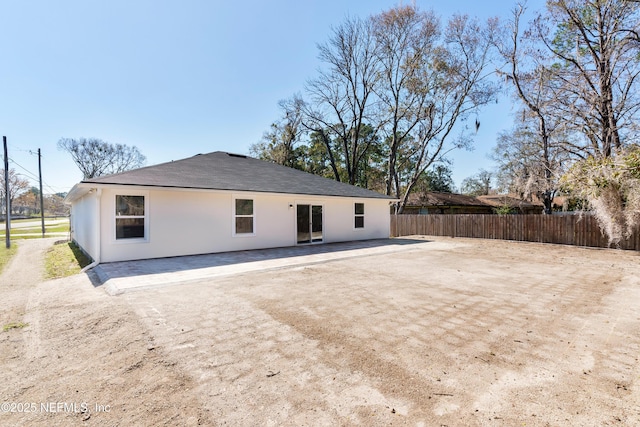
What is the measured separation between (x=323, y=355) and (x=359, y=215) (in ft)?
37.6

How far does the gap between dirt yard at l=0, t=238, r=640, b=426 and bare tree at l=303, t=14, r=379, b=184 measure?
67.3ft

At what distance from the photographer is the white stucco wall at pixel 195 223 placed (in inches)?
313

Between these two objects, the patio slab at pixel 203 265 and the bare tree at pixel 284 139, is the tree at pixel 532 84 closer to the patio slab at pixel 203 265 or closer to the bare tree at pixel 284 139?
the patio slab at pixel 203 265

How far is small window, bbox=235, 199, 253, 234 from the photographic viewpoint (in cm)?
1008

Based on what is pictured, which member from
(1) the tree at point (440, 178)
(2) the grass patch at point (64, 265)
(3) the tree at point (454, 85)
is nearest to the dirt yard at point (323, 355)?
(2) the grass patch at point (64, 265)

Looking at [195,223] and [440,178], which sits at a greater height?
[440,178]

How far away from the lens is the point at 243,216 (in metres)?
10.2

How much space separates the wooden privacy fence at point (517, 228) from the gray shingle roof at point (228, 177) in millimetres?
5007

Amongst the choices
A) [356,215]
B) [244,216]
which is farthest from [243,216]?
[356,215]

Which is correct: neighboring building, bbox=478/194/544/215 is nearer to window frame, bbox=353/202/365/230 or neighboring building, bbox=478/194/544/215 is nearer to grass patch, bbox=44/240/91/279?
window frame, bbox=353/202/365/230

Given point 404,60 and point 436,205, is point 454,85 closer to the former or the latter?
point 404,60

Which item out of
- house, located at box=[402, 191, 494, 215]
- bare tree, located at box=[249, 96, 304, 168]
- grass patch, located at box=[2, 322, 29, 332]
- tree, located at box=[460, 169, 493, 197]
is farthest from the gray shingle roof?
tree, located at box=[460, 169, 493, 197]

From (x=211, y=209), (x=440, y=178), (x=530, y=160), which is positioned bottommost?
(x=211, y=209)

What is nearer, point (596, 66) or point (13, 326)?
point (13, 326)
